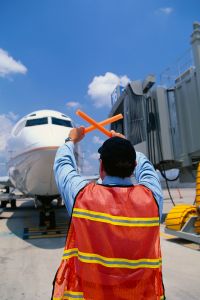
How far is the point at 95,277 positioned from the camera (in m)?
1.47

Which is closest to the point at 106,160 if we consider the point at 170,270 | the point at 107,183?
the point at 107,183

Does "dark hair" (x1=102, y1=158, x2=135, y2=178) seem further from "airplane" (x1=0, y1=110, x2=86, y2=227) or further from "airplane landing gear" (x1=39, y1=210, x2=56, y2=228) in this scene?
"airplane landing gear" (x1=39, y1=210, x2=56, y2=228)

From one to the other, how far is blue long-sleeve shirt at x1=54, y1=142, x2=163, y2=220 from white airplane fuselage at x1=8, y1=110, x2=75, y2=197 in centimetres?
573

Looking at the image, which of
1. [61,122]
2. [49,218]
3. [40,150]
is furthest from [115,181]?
[49,218]

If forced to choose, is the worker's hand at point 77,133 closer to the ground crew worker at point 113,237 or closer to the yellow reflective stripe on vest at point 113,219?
the ground crew worker at point 113,237

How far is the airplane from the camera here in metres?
7.77

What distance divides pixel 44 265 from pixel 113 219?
477 centimetres

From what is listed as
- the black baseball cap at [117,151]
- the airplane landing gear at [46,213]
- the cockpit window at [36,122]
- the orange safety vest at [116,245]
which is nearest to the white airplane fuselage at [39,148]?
the cockpit window at [36,122]

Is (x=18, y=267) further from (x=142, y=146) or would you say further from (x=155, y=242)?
(x=142, y=146)

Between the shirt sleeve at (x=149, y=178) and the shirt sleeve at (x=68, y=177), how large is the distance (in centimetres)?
39

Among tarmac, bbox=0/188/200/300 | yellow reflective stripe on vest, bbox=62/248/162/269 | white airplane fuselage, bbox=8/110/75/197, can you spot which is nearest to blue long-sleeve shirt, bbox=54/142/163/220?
yellow reflective stripe on vest, bbox=62/248/162/269

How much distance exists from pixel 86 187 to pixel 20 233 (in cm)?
842

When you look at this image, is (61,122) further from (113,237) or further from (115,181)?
(113,237)

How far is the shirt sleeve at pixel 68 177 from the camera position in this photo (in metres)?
1.67
